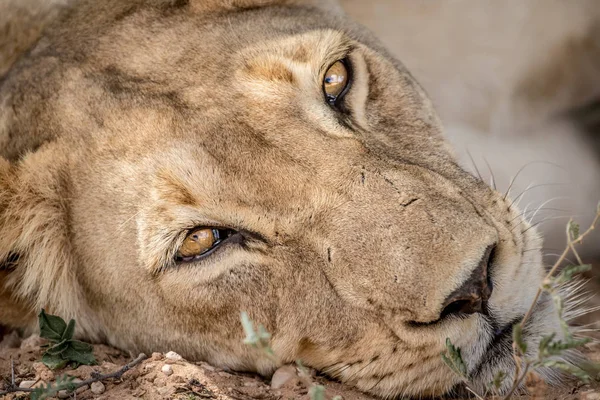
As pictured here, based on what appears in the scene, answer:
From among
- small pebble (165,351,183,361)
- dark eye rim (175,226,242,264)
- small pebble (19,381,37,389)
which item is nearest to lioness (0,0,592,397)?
dark eye rim (175,226,242,264)

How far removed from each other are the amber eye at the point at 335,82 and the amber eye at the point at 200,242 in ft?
2.37

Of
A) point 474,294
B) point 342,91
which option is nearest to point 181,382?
point 474,294

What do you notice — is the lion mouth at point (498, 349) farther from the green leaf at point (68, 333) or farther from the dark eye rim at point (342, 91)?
the green leaf at point (68, 333)

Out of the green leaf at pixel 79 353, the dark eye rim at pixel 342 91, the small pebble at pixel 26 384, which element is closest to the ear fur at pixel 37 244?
the green leaf at pixel 79 353

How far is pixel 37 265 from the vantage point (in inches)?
126

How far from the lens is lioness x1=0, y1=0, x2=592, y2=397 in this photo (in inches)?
103

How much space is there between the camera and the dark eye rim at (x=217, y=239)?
9.59 feet

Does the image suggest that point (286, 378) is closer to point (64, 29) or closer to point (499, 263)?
point (499, 263)

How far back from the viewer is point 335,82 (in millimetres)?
3223

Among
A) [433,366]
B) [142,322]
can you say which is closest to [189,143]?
[142,322]

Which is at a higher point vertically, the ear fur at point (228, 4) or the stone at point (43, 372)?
the ear fur at point (228, 4)

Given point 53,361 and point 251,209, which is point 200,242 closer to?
point 251,209

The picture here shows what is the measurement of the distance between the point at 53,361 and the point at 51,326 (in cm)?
19

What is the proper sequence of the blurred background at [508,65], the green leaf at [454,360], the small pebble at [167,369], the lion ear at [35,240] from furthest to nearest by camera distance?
the blurred background at [508,65] → the lion ear at [35,240] → the small pebble at [167,369] → the green leaf at [454,360]
